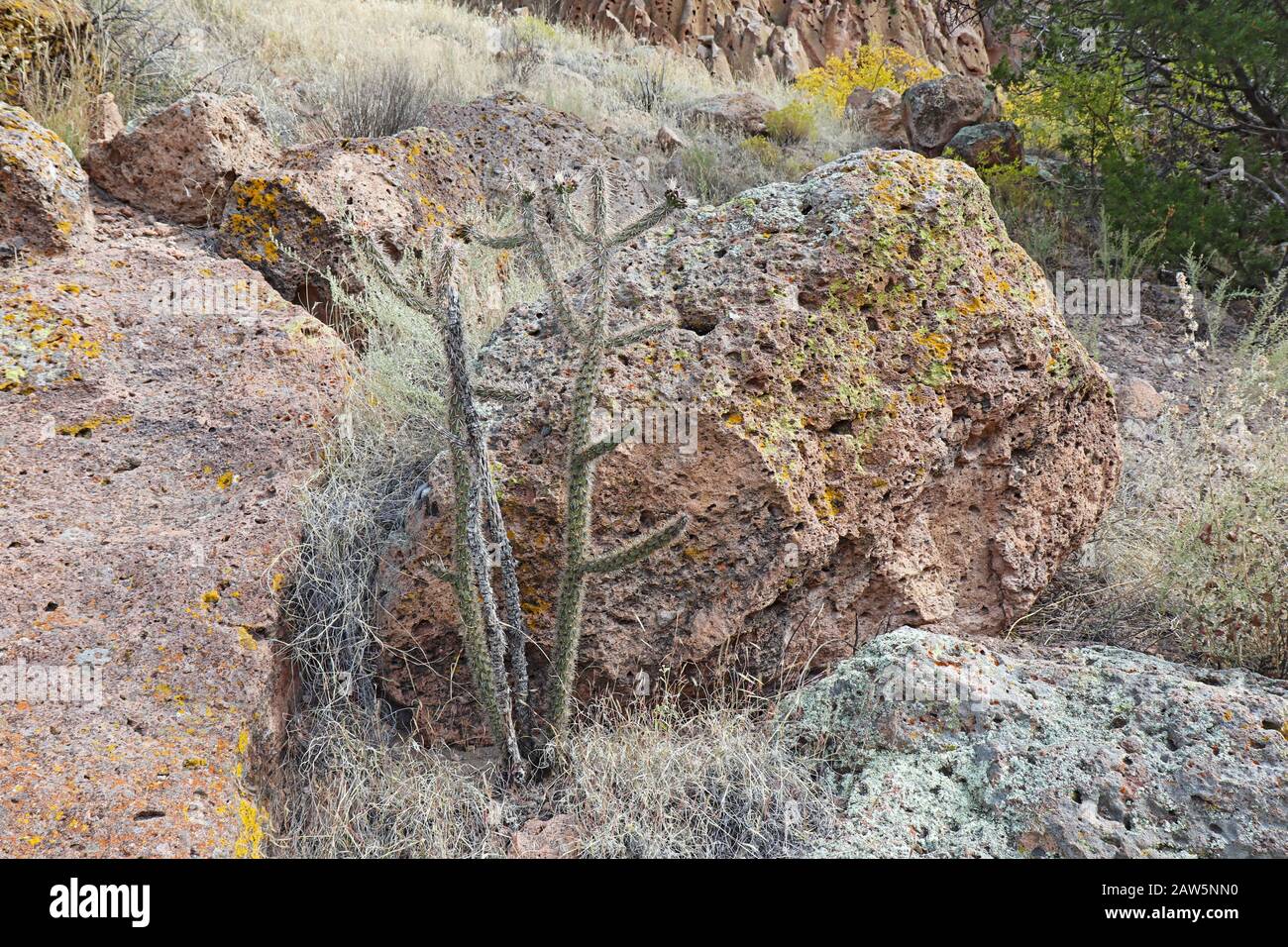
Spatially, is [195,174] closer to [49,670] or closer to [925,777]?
[49,670]

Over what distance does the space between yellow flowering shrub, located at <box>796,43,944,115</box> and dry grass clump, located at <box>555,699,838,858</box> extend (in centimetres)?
1079

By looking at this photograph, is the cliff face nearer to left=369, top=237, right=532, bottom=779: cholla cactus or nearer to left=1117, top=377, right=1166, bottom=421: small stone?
left=1117, top=377, right=1166, bottom=421: small stone

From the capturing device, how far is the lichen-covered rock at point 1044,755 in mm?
2104

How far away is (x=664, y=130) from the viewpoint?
8.27 metres

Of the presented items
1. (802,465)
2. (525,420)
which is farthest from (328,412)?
(802,465)

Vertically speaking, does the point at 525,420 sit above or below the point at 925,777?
above

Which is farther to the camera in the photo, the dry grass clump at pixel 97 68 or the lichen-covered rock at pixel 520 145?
the lichen-covered rock at pixel 520 145

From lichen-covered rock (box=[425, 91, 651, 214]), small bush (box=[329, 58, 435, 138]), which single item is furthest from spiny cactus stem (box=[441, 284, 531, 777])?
small bush (box=[329, 58, 435, 138])

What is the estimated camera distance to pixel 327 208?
4.46 meters

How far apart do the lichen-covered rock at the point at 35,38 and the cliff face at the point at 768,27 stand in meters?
11.1

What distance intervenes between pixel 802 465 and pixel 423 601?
119 cm

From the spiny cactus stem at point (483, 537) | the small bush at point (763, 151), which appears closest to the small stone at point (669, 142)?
the small bush at point (763, 151)

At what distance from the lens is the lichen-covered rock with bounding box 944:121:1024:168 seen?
8.00 metres

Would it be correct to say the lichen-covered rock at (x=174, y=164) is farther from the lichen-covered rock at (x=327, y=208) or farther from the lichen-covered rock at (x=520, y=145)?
the lichen-covered rock at (x=520, y=145)
